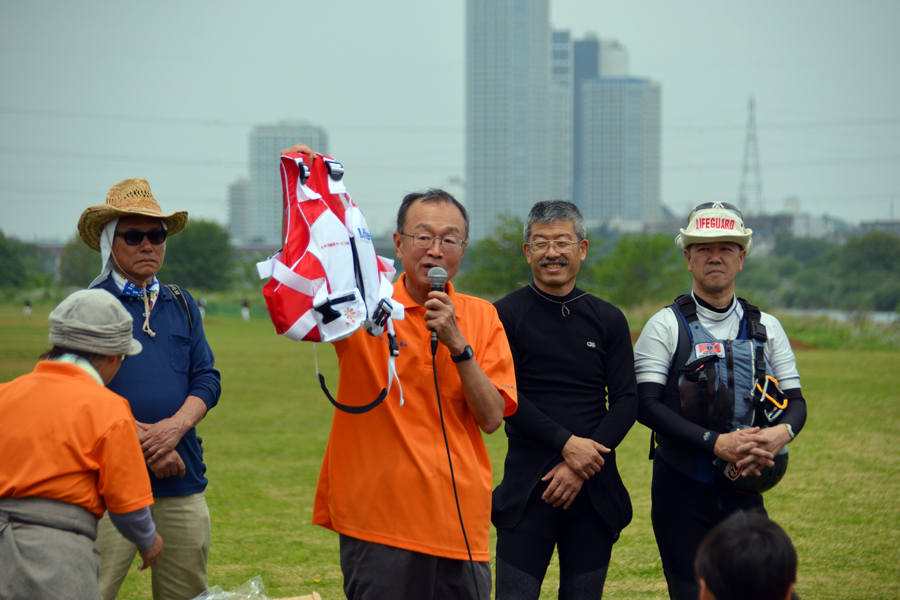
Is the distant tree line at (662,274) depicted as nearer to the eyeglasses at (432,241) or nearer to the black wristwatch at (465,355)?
the eyeglasses at (432,241)

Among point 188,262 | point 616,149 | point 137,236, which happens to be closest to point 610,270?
point 188,262

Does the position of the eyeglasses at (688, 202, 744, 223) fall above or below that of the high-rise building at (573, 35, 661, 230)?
below

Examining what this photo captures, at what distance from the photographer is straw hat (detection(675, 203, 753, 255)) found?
3422 millimetres

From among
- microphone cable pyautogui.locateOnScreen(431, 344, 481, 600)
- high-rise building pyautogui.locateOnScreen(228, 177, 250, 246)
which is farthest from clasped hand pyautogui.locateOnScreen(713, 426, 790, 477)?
high-rise building pyautogui.locateOnScreen(228, 177, 250, 246)

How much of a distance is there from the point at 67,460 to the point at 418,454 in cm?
114

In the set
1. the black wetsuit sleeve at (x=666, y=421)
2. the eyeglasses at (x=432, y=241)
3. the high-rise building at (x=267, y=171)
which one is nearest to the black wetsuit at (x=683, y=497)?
the black wetsuit sleeve at (x=666, y=421)

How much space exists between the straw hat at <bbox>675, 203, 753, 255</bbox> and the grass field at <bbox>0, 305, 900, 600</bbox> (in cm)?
268

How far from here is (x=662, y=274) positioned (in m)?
38.2

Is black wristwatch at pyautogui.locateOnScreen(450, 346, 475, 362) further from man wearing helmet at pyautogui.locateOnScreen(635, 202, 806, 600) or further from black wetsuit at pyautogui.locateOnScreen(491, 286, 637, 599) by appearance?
man wearing helmet at pyautogui.locateOnScreen(635, 202, 806, 600)

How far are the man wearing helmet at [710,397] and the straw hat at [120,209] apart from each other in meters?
2.36

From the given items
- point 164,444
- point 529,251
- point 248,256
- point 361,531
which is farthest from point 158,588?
point 248,256

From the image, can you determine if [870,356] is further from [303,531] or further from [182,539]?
[182,539]

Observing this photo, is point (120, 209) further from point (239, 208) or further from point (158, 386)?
point (239, 208)

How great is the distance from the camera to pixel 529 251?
355 cm
